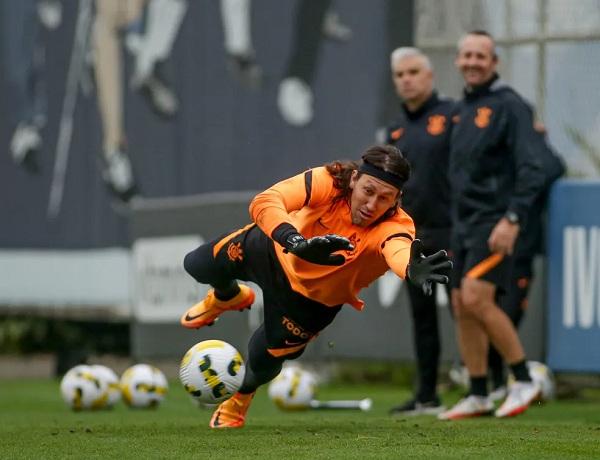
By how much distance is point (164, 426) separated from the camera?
846 centimetres

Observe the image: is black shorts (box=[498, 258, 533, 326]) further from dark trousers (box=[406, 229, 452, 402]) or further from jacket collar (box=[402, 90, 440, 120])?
jacket collar (box=[402, 90, 440, 120])

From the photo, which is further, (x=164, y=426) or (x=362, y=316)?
(x=362, y=316)

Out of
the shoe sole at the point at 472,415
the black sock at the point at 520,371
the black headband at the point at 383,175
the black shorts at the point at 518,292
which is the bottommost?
the shoe sole at the point at 472,415

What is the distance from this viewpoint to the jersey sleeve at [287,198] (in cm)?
740

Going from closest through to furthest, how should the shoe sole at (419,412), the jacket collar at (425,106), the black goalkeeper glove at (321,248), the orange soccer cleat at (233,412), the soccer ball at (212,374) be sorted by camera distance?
the black goalkeeper glove at (321,248) < the soccer ball at (212,374) < the orange soccer cleat at (233,412) < the shoe sole at (419,412) < the jacket collar at (425,106)

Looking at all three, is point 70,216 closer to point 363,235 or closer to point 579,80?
point 579,80

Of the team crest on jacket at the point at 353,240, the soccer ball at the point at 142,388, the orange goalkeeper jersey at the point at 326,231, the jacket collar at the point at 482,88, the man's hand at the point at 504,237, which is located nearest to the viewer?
the orange goalkeeper jersey at the point at 326,231

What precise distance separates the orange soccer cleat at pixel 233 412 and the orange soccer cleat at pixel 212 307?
0.69m

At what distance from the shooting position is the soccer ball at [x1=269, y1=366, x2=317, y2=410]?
1044cm

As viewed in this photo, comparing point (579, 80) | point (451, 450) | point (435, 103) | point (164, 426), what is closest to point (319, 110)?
point (579, 80)

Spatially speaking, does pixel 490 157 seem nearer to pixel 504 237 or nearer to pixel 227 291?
pixel 504 237

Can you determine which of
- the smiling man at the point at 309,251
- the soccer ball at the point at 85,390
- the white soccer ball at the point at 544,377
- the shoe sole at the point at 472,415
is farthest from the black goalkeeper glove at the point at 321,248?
the white soccer ball at the point at 544,377

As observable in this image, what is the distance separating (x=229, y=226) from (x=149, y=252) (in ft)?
3.62

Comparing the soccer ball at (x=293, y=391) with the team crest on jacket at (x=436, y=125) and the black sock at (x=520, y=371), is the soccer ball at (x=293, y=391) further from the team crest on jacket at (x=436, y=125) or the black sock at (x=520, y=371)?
the team crest on jacket at (x=436, y=125)
